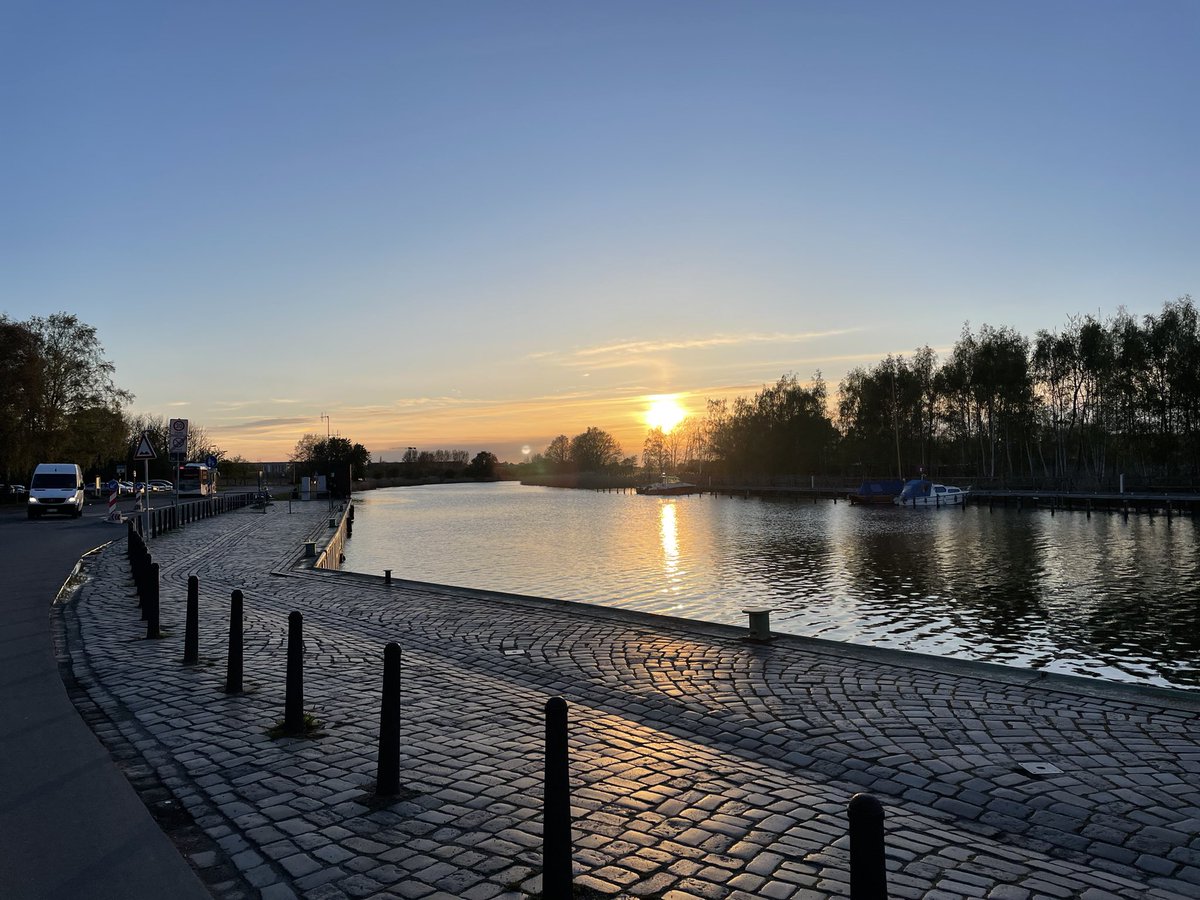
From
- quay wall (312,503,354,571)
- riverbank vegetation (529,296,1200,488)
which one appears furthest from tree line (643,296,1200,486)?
quay wall (312,503,354,571)

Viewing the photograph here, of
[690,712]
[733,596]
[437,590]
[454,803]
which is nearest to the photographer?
[454,803]

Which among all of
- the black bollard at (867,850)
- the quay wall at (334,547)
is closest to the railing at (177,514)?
the quay wall at (334,547)

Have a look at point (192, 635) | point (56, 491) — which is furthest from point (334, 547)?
point (192, 635)

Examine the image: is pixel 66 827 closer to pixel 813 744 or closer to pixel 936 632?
pixel 813 744

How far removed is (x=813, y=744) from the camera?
22.1ft

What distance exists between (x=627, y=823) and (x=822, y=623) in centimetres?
1555

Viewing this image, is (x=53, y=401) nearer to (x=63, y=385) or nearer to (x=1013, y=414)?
(x=63, y=385)

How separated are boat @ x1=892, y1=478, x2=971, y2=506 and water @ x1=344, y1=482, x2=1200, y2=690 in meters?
14.8

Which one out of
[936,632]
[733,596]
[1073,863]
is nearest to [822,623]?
[936,632]

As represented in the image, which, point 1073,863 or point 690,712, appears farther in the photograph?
point 690,712

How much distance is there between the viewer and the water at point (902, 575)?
57.1 ft

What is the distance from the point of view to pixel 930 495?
73062 mm

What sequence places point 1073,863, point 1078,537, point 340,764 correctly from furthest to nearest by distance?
1. point 1078,537
2. point 340,764
3. point 1073,863

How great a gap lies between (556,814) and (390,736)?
1909 millimetres
